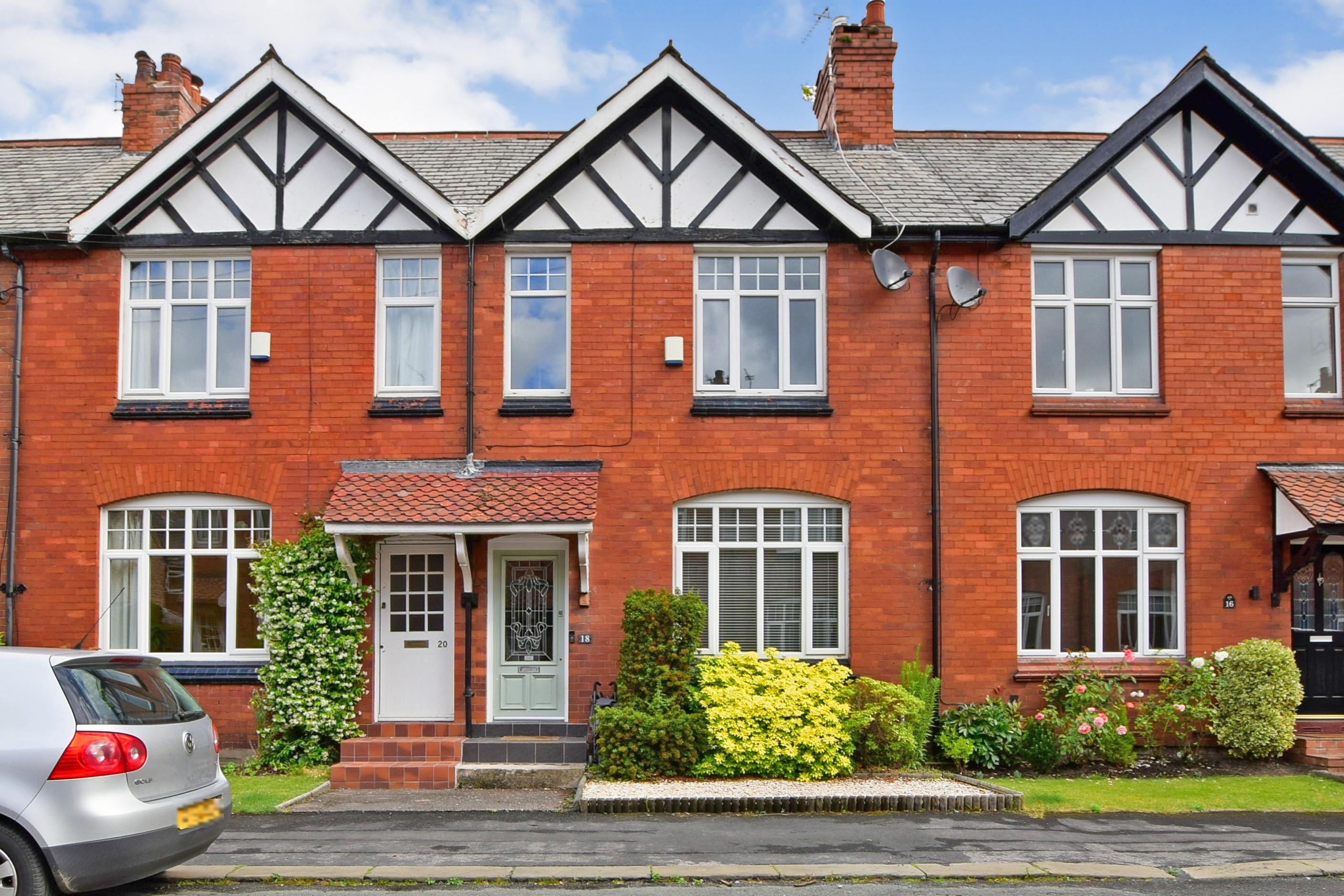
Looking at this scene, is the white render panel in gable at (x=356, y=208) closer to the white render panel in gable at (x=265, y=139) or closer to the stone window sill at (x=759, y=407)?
the white render panel in gable at (x=265, y=139)

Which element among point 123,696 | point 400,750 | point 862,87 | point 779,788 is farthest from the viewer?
point 862,87

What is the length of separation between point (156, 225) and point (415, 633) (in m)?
5.89

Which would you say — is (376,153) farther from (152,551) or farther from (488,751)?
(488,751)

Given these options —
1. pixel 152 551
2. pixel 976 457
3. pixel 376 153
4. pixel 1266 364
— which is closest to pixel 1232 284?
pixel 1266 364

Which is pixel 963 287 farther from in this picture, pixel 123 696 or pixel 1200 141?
pixel 123 696

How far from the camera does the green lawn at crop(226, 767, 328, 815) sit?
10469mm

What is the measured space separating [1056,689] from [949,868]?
17.8 ft

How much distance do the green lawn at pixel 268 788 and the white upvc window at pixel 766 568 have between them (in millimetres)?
4625

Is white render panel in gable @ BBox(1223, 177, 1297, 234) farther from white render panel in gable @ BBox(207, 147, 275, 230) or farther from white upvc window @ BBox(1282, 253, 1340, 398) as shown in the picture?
white render panel in gable @ BBox(207, 147, 275, 230)

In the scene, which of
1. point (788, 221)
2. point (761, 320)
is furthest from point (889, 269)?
point (761, 320)

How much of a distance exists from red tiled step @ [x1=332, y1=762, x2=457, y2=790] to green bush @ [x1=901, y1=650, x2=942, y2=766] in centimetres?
504

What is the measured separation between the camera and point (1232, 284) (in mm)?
13820

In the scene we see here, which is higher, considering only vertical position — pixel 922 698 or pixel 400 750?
pixel 922 698

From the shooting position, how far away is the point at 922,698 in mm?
12609
